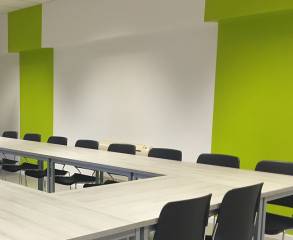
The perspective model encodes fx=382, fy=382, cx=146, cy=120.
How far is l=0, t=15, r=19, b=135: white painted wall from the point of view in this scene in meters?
7.94

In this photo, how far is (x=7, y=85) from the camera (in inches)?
325

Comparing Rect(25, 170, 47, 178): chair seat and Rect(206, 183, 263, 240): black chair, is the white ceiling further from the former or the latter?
Rect(206, 183, 263, 240): black chair

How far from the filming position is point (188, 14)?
479 centimetres

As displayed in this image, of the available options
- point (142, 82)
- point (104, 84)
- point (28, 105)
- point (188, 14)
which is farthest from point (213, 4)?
point (28, 105)

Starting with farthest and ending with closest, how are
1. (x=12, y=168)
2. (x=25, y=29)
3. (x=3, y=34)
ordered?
1. (x=3, y=34)
2. (x=25, y=29)
3. (x=12, y=168)

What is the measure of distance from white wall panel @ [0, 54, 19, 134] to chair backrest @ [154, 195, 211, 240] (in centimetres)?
676

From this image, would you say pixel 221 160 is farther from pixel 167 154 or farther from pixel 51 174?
pixel 51 174

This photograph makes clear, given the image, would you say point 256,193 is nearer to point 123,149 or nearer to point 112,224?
point 112,224

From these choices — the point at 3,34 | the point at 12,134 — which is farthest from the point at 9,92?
the point at 12,134

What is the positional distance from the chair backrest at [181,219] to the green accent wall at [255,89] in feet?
8.11

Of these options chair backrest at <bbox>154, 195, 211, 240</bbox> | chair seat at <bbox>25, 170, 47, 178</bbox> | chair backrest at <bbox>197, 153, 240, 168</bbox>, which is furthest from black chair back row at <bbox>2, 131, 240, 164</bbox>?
chair backrest at <bbox>154, 195, 211, 240</bbox>

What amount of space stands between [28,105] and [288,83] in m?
5.32

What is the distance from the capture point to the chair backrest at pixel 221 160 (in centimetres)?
368

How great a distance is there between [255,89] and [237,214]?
2428 mm
